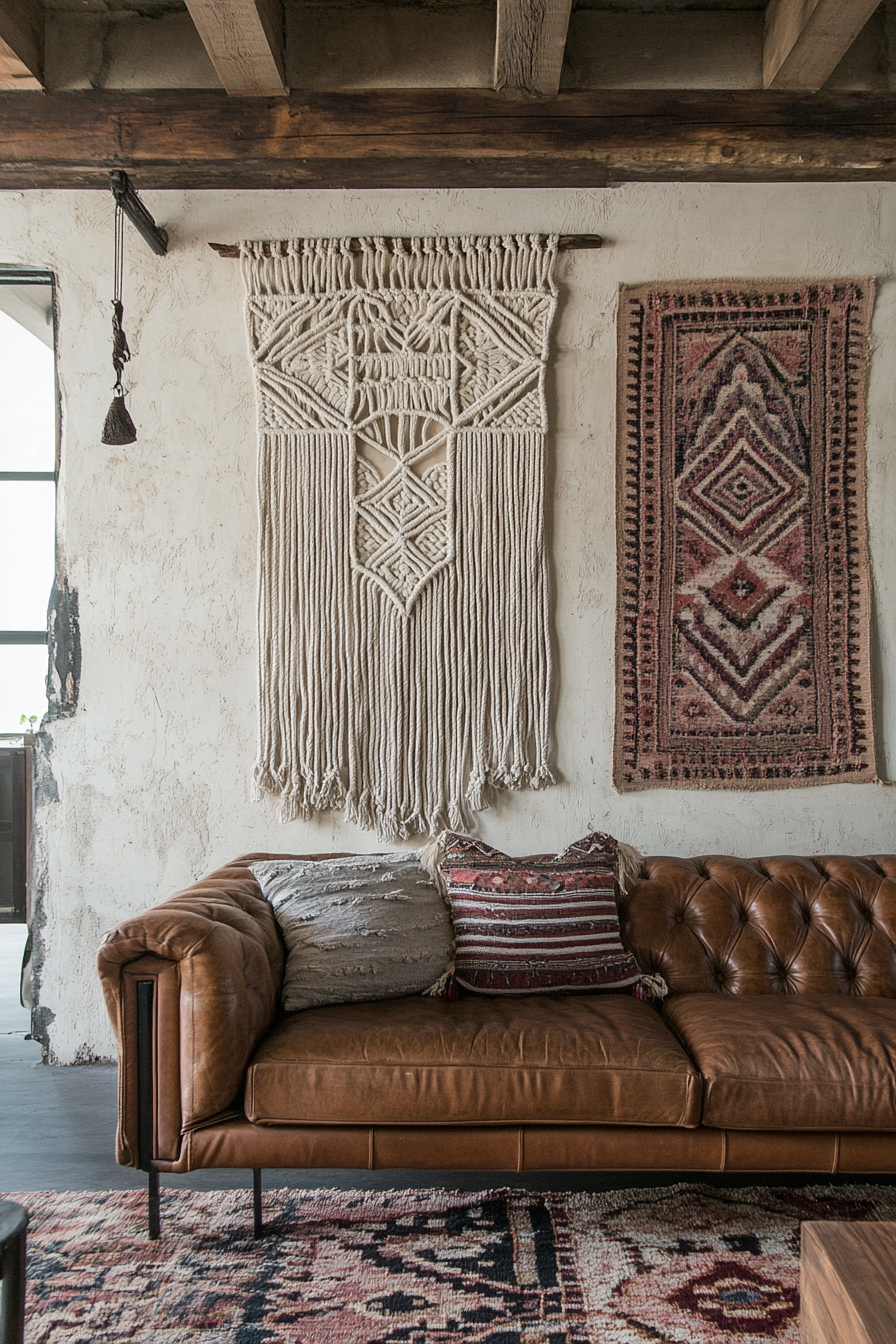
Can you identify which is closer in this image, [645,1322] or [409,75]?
[645,1322]

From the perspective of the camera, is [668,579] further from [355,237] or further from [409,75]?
[409,75]

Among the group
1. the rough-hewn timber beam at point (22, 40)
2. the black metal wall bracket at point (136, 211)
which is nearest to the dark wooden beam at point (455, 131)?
the rough-hewn timber beam at point (22, 40)

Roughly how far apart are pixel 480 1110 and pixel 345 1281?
0.36 meters

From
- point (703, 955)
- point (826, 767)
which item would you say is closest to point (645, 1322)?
point (703, 955)

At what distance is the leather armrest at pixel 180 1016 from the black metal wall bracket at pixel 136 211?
187 cm

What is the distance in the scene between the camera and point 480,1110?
1727mm

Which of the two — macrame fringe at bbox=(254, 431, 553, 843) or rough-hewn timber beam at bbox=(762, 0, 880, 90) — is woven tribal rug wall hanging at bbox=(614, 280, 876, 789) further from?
rough-hewn timber beam at bbox=(762, 0, 880, 90)

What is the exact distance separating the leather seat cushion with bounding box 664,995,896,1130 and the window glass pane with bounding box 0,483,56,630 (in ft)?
9.09

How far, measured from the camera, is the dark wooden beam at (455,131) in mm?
2631

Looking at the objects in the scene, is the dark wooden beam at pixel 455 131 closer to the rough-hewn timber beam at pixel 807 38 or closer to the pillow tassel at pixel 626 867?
the rough-hewn timber beam at pixel 807 38

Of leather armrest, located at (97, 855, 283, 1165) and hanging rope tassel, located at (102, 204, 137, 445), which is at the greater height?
hanging rope tassel, located at (102, 204, 137, 445)

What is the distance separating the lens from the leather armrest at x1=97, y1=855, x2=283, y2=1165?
1707 mm

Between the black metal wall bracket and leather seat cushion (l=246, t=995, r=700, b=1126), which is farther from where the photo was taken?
the black metal wall bracket

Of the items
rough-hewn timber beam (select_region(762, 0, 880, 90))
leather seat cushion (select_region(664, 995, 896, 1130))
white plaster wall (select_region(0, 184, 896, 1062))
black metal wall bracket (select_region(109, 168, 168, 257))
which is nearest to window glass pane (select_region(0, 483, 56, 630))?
white plaster wall (select_region(0, 184, 896, 1062))
